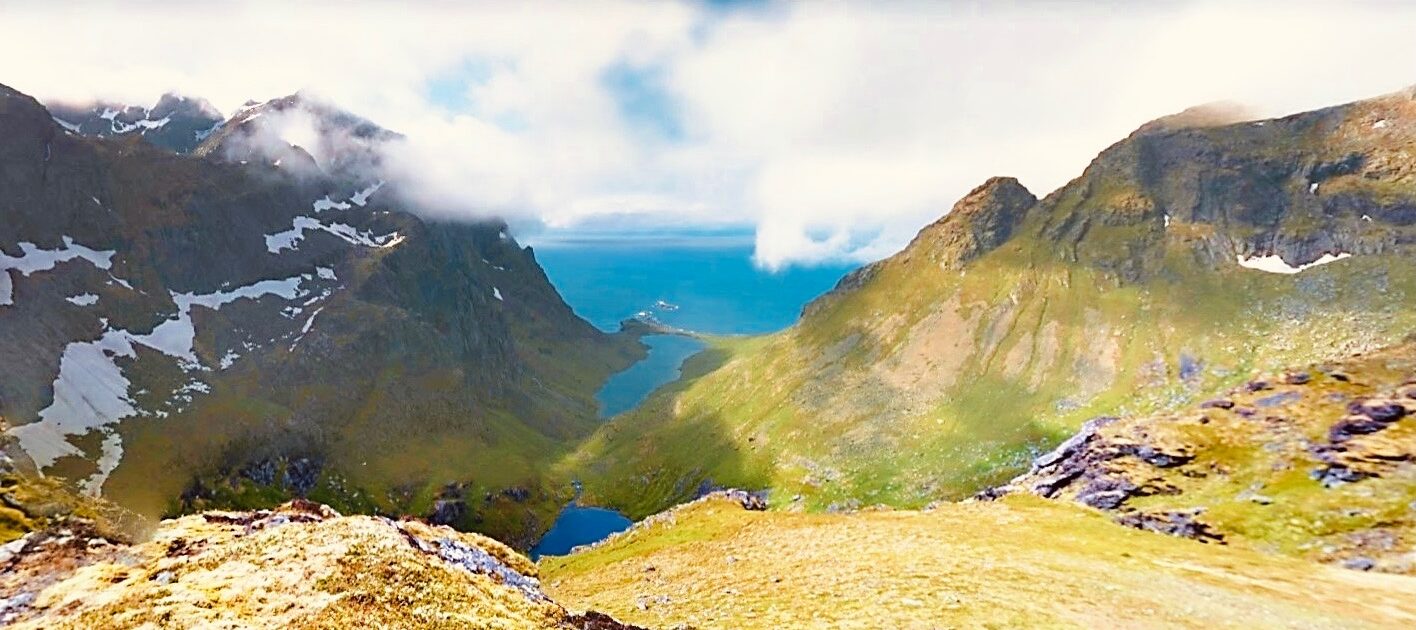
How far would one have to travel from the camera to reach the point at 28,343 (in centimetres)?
18800

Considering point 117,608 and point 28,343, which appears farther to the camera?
Answer: point 28,343

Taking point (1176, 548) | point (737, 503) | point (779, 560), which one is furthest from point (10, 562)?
point (737, 503)

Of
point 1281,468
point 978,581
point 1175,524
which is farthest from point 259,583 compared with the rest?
point 1281,468

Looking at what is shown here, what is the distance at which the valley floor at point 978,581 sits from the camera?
36.8 metres

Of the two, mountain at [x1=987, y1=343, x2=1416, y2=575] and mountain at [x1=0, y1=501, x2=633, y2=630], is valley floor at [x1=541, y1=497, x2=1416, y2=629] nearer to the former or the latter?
mountain at [x1=987, y1=343, x2=1416, y2=575]

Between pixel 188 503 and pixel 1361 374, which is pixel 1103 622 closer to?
pixel 1361 374

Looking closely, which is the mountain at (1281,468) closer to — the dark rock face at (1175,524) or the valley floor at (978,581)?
the dark rock face at (1175,524)

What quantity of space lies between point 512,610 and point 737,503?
86603 mm

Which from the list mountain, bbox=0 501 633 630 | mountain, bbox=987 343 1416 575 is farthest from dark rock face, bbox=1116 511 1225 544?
mountain, bbox=0 501 633 630

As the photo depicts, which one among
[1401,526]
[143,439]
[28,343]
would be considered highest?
[28,343]

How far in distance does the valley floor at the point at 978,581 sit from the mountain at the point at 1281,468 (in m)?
7.54

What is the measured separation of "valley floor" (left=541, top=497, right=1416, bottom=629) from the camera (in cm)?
3681

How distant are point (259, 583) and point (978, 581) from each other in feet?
129

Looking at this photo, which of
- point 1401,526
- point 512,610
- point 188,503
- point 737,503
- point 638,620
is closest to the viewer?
point 512,610
